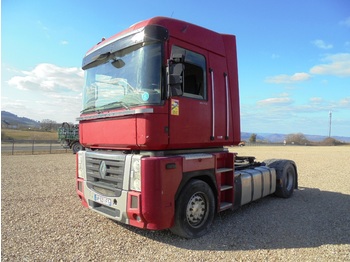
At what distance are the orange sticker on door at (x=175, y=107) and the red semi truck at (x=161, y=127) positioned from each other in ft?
0.05

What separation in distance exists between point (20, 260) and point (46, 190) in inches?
193

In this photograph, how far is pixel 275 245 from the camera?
172 inches

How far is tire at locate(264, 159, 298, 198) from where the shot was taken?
7622 millimetres

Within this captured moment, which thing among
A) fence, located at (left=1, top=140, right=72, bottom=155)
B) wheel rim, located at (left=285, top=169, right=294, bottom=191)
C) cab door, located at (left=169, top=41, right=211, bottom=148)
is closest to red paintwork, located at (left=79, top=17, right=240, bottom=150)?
cab door, located at (left=169, top=41, right=211, bottom=148)

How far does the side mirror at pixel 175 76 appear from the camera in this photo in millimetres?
4043

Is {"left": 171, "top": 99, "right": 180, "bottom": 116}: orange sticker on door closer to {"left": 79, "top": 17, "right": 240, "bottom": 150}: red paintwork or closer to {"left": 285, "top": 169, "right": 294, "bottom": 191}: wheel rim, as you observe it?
{"left": 79, "top": 17, "right": 240, "bottom": 150}: red paintwork

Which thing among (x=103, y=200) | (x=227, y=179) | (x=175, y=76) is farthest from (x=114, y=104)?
(x=227, y=179)

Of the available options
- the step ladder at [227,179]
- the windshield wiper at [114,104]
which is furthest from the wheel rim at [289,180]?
the windshield wiper at [114,104]

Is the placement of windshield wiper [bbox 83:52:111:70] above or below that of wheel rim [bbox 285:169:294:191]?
above

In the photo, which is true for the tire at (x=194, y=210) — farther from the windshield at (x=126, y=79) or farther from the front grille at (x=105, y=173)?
the windshield at (x=126, y=79)

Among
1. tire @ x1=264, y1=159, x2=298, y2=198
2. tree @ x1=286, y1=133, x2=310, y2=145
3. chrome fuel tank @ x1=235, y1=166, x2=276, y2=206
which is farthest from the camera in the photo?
tree @ x1=286, y1=133, x2=310, y2=145

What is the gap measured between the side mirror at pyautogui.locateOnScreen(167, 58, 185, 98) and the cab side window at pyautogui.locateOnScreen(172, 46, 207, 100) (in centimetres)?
48

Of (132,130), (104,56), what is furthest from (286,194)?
(104,56)

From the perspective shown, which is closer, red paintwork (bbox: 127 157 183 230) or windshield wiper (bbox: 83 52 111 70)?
red paintwork (bbox: 127 157 183 230)
